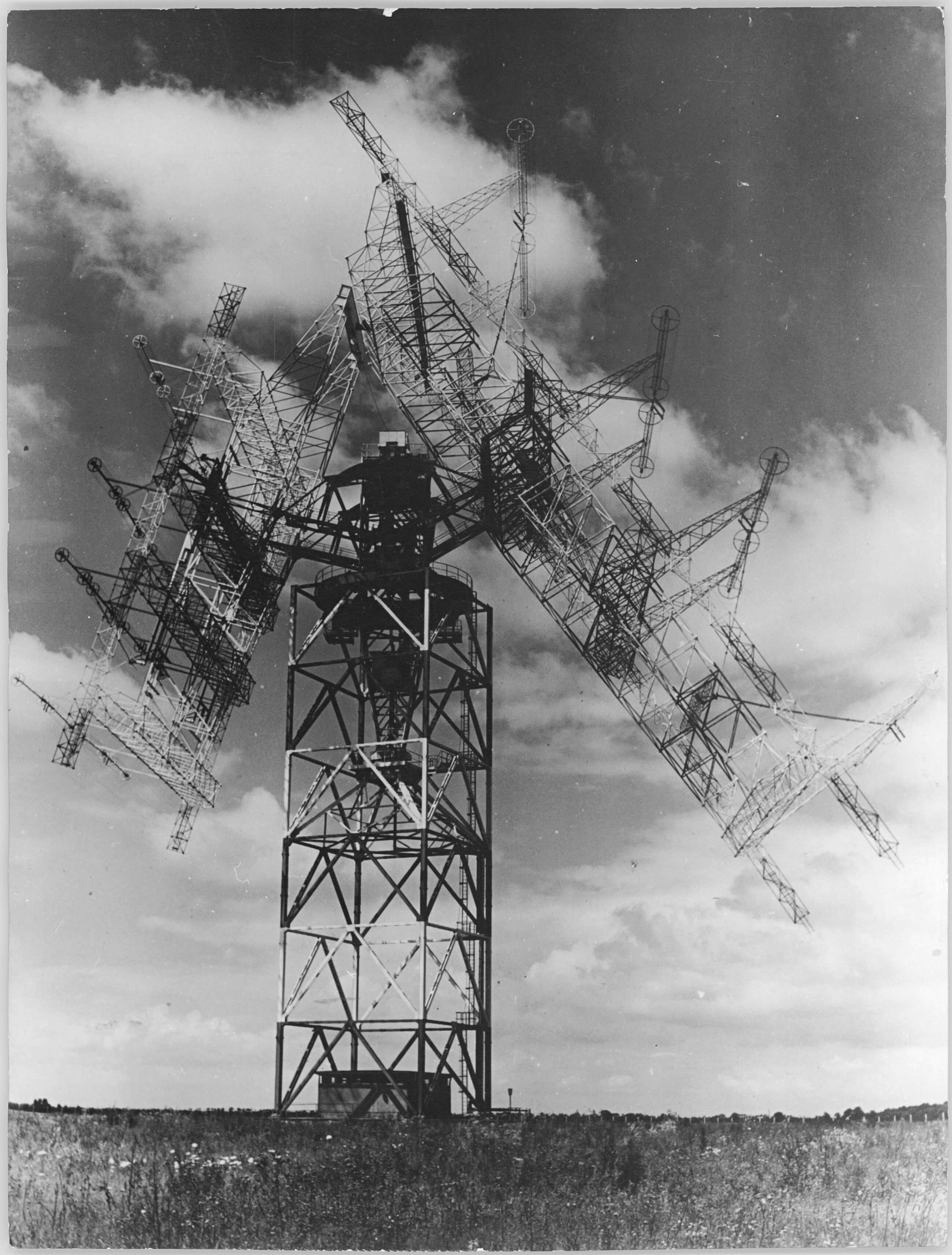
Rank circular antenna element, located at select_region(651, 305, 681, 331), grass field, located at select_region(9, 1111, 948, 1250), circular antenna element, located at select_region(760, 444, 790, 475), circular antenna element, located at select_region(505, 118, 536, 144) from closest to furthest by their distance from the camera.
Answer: grass field, located at select_region(9, 1111, 948, 1250) → circular antenna element, located at select_region(505, 118, 536, 144) → circular antenna element, located at select_region(760, 444, 790, 475) → circular antenna element, located at select_region(651, 305, 681, 331)

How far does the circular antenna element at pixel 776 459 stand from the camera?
34750mm

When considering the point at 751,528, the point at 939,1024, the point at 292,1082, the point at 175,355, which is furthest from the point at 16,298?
the point at 939,1024

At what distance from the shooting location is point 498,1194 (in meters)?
31.0

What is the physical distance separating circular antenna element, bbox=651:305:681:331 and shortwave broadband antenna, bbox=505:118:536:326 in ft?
11.4

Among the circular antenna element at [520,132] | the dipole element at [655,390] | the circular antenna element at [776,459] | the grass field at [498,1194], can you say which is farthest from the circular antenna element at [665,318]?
the grass field at [498,1194]

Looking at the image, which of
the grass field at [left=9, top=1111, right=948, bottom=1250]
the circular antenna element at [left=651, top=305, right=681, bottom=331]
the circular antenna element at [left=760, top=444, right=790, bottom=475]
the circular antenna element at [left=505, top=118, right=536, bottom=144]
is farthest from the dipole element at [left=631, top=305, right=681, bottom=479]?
the grass field at [left=9, top=1111, right=948, bottom=1250]

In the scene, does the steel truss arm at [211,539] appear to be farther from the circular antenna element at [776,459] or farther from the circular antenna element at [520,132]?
the circular antenna element at [776,459]

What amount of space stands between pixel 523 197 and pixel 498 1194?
24.4m

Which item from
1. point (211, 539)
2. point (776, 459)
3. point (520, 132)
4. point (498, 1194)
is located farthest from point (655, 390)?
point (498, 1194)

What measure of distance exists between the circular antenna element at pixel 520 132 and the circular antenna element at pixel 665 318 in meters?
5.38

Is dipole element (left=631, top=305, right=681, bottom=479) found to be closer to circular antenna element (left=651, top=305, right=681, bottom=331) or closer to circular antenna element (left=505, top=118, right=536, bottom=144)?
circular antenna element (left=651, top=305, right=681, bottom=331)

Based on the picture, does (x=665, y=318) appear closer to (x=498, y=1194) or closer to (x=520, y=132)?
(x=520, y=132)

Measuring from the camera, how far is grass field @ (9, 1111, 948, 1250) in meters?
30.5

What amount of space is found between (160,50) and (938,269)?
1944cm
